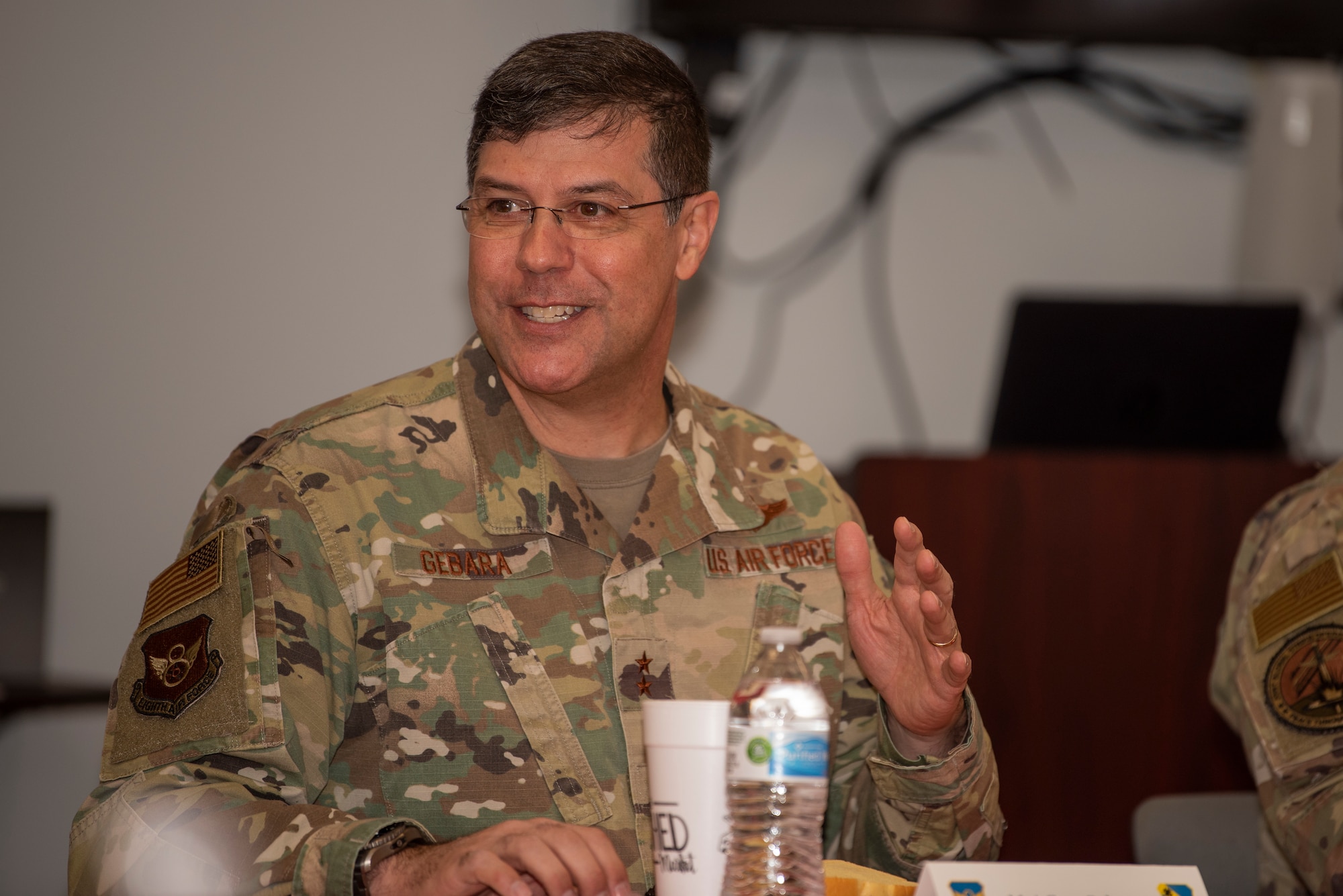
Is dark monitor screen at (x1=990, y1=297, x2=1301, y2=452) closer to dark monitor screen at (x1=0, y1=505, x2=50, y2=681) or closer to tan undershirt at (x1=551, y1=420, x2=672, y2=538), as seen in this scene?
tan undershirt at (x1=551, y1=420, x2=672, y2=538)

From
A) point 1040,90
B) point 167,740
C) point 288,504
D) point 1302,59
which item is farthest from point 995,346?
point 167,740

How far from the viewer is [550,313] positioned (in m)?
1.55

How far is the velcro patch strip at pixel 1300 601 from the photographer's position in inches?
60.2

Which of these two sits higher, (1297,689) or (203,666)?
(203,666)

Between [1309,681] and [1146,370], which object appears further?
[1146,370]

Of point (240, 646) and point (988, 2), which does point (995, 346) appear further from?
point (240, 646)

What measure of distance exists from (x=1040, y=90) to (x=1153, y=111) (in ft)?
0.97

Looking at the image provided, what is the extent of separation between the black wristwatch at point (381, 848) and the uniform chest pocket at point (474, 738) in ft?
0.91

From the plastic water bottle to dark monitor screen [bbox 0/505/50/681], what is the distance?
7.53 ft

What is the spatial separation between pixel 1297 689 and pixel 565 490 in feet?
2.93

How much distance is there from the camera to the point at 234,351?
301cm

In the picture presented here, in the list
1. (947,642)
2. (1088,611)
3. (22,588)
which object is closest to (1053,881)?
(947,642)

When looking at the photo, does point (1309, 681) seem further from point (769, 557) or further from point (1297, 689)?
point (769, 557)

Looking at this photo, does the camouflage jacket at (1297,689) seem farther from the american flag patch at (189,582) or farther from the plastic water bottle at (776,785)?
the american flag patch at (189,582)
